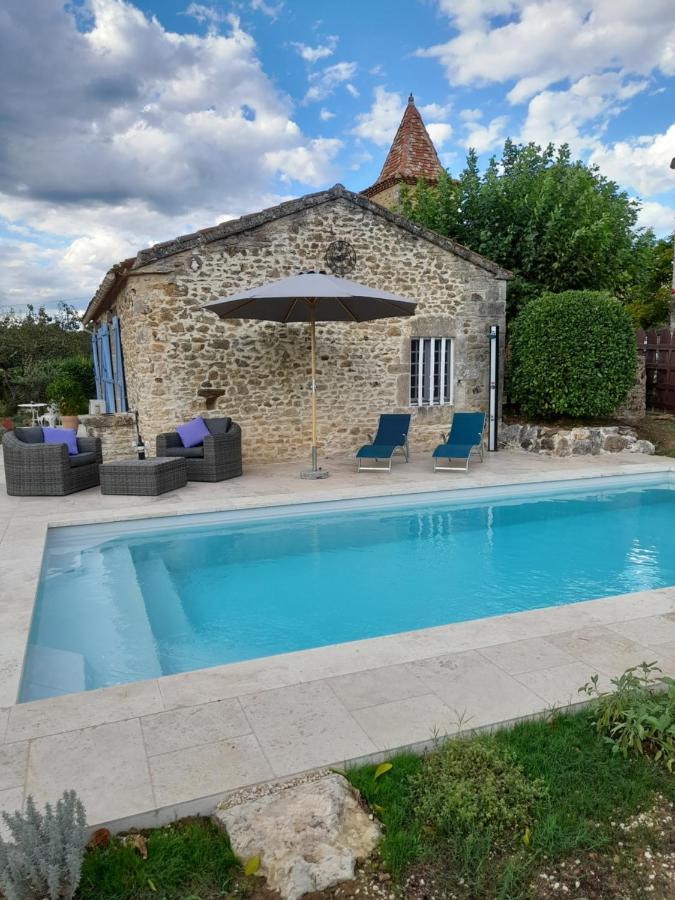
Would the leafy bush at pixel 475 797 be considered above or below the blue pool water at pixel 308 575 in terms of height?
above

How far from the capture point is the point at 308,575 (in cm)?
607

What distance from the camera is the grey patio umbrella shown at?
8359 millimetres

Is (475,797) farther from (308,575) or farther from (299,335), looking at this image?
(299,335)

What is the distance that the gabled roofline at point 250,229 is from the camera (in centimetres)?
956

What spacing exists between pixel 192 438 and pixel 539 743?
7.35 m

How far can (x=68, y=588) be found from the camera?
5539mm

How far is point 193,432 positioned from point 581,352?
281 inches

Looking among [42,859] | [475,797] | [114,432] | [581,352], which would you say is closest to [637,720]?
[475,797]

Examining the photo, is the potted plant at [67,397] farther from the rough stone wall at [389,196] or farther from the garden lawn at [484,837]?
the garden lawn at [484,837]

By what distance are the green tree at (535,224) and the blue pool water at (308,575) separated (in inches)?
256

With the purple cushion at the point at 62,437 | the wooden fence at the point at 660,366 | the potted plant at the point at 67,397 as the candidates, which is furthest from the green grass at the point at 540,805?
the potted plant at the point at 67,397

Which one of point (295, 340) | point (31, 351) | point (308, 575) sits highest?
point (31, 351)

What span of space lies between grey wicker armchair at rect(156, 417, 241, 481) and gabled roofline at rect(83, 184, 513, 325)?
2772 mm

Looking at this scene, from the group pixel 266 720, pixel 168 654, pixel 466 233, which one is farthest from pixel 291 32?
pixel 266 720
